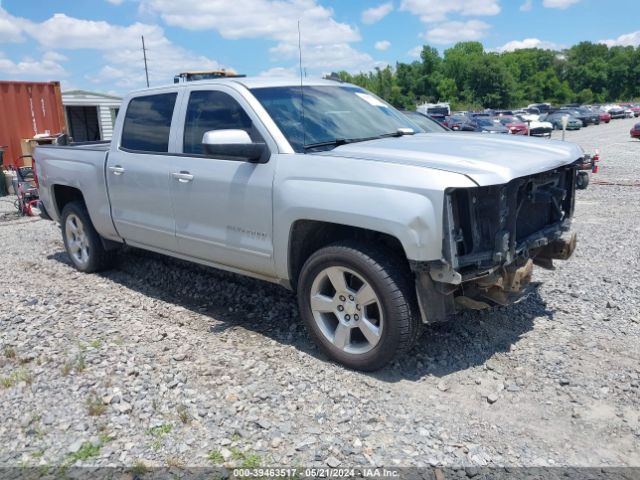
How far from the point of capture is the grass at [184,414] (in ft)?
11.2

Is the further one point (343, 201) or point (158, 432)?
point (343, 201)

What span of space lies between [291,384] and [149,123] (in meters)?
2.81

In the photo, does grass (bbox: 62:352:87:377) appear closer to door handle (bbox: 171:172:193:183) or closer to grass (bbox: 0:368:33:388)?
grass (bbox: 0:368:33:388)

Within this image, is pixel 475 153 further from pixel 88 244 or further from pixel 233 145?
pixel 88 244

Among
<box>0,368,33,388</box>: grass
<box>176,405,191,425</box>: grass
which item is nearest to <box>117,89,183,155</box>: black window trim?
<box>0,368,33,388</box>: grass

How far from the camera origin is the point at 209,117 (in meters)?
4.73

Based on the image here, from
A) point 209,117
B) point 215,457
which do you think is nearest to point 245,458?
point 215,457

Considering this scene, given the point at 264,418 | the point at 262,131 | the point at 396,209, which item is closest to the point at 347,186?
the point at 396,209

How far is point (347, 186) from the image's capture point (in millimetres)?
3686

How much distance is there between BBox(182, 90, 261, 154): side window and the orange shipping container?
12.3 metres

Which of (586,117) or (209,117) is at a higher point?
(209,117)

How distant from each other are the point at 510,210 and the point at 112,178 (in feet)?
12.3

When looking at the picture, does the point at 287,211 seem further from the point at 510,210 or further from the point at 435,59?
the point at 435,59

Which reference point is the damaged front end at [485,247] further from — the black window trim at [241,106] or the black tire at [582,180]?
the black window trim at [241,106]
